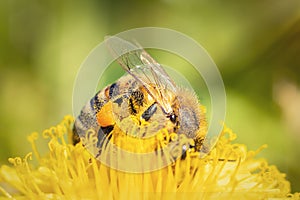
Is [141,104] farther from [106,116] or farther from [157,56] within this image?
[157,56]

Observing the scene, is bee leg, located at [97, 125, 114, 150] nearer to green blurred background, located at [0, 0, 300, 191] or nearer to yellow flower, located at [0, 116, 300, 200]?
yellow flower, located at [0, 116, 300, 200]

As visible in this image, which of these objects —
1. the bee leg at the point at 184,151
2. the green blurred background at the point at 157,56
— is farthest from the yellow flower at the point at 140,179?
the green blurred background at the point at 157,56

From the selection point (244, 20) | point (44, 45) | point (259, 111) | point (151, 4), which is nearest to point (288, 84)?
point (259, 111)

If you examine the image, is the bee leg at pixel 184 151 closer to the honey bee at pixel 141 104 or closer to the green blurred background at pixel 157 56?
the honey bee at pixel 141 104

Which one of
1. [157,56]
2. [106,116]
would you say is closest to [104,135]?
[106,116]

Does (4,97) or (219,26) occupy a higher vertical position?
(219,26)

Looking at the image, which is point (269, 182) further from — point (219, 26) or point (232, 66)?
point (219, 26)
